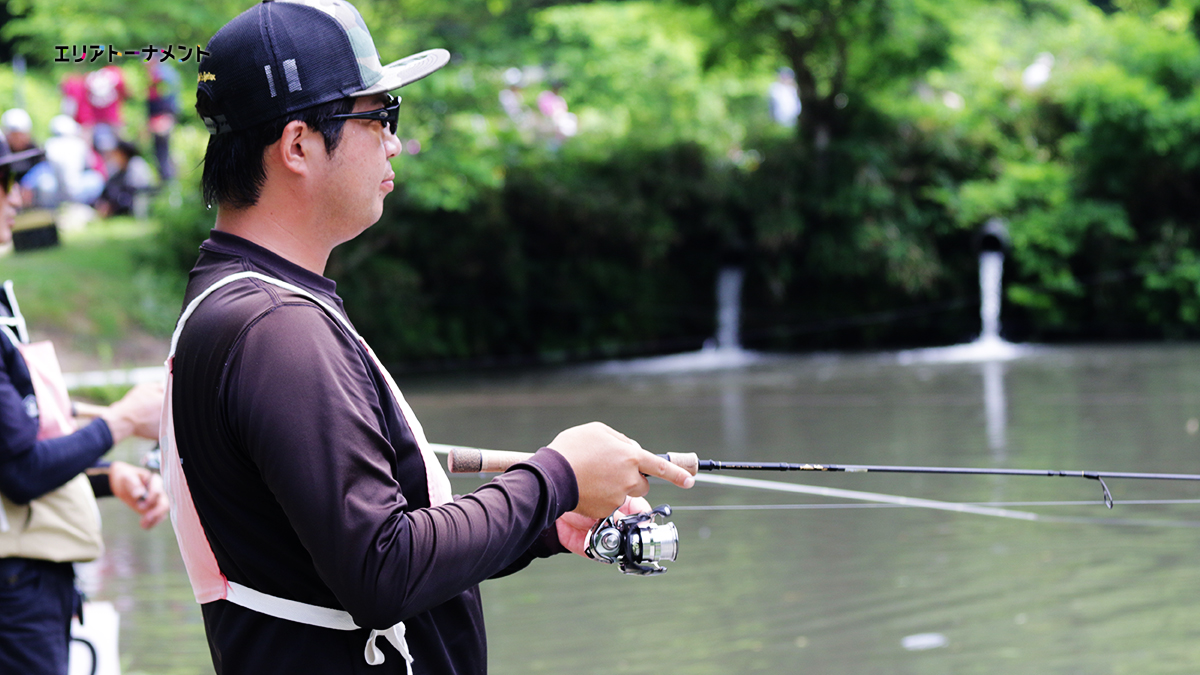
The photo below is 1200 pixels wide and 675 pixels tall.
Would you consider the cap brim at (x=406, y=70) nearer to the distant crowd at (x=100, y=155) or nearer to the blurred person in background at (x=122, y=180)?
the distant crowd at (x=100, y=155)

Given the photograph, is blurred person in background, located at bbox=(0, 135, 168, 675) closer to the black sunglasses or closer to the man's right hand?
the black sunglasses

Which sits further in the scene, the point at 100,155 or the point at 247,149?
the point at 100,155

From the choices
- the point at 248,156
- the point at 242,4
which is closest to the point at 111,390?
the point at 242,4

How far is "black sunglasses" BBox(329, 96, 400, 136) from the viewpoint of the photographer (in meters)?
1.48

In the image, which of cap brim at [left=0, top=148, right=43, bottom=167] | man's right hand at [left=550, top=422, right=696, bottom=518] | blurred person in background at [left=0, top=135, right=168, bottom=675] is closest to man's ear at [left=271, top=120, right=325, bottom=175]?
man's right hand at [left=550, top=422, right=696, bottom=518]

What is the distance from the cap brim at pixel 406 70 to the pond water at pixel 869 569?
1.69 meters

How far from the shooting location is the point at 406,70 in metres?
1.58

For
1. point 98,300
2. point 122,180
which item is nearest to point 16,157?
point 98,300

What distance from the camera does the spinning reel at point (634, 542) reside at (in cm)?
174

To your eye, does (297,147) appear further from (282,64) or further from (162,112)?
(162,112)

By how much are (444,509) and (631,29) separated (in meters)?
14.1

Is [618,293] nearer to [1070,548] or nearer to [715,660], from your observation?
[1070,548]

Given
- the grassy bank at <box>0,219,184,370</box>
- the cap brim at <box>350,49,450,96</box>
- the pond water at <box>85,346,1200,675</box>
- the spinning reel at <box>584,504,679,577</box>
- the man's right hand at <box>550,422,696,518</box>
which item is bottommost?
the pond water at <box>85,346,1200,675</box>

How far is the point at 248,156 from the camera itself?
1.48 meters
